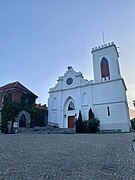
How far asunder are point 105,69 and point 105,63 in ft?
3.62

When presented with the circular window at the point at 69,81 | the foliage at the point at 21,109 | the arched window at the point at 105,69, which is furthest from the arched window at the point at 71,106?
the arched window at the point at 105,69

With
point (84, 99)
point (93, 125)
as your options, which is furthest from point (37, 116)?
point (93, 125)

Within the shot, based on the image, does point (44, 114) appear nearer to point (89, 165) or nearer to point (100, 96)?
point (100, 96)

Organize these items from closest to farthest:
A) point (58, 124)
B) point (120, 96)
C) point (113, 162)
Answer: point (113, 162) → point (120, 96) → point (58, 124)

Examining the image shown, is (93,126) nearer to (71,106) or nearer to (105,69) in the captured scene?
(71,106)

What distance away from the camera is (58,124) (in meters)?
26.6

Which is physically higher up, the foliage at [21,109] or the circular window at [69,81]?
the circular window at [69,81]

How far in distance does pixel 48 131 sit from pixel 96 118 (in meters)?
8.17

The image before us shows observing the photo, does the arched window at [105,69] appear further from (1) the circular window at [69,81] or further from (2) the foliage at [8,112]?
(2) the foliage at [8,112]

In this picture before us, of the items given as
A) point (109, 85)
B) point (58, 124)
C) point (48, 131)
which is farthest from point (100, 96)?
point (48, 131)

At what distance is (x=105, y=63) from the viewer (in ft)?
86.7

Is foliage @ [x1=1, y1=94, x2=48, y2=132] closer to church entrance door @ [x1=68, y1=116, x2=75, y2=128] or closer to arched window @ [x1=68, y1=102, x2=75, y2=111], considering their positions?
arched window @ [x1=68, y1=102, x2=75, y2=111]

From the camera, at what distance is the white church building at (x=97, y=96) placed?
2297 centimetres

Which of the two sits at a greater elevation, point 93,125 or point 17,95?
point 17,95
